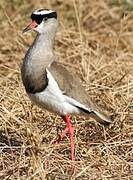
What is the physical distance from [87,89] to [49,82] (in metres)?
1.25

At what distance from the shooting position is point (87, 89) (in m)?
5.28

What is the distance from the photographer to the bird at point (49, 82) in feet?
13.3

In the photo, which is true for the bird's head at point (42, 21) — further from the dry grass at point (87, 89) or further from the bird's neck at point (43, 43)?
the dry grass at point (87, 89)

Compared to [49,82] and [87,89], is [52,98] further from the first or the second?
[87,89]

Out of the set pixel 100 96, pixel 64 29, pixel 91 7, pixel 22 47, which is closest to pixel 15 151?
pixel 100 96

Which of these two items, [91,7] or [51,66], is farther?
[91,7]

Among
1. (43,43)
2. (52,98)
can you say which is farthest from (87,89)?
(52,98)

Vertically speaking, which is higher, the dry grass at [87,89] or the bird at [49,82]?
the bird at [49,82]

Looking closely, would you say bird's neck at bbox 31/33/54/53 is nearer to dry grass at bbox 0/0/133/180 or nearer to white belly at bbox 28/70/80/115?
white belly at bbox 28/70/80/115

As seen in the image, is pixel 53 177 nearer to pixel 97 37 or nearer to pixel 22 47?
pixel 22 47

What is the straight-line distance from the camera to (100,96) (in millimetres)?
5215

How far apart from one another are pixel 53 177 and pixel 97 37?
2.93 metres

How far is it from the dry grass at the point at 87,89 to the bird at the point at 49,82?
199mm

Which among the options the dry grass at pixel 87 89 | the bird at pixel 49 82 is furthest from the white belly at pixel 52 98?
the dry grass at pixel 87 89
